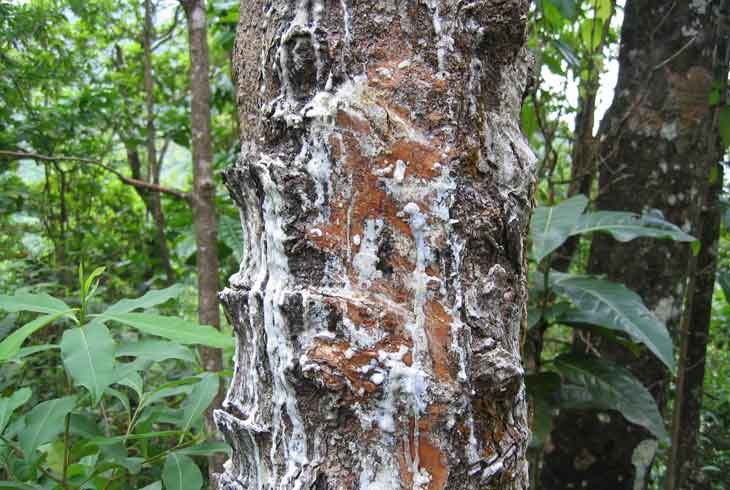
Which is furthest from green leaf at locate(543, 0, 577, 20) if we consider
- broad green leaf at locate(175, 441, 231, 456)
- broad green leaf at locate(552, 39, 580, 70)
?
broad green leaf at locate(175, 441, 231, 456)

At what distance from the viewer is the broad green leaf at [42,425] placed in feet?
2.83

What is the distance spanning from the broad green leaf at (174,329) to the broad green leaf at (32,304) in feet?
0.25

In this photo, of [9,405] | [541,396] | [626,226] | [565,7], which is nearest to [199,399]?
[9,405]

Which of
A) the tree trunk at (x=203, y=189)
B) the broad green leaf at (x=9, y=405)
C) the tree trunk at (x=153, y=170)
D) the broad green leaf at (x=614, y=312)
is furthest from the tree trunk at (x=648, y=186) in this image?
the tree trunk at (x=153, y=170)

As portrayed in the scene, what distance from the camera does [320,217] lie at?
0.64 metres

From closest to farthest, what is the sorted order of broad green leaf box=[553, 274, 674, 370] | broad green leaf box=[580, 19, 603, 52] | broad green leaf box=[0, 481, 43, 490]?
1. broad green leaf box=[0, 481, 43, 490]
2. broad green leaf box=[553, 274, 674, 370]
3. broad green leaf box=[580, 19, 603, 52]

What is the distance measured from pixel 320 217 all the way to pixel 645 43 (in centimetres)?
176

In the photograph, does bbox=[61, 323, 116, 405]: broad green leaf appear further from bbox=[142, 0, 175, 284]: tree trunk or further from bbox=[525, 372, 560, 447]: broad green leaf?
bbox=[142, 0, 175, 284]: tree trunk

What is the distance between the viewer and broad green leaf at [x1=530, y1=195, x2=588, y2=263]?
142 centimetres

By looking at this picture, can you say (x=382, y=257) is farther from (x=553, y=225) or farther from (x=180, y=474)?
(x=553, y=225)

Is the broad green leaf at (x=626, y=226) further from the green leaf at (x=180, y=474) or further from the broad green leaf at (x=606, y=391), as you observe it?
the green leaf at (x=180, y=474)

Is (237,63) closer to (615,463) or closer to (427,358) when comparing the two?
(427,358)

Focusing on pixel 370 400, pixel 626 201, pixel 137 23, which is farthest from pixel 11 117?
pixel 370 400

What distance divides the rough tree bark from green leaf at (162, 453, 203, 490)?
26 centimetres
